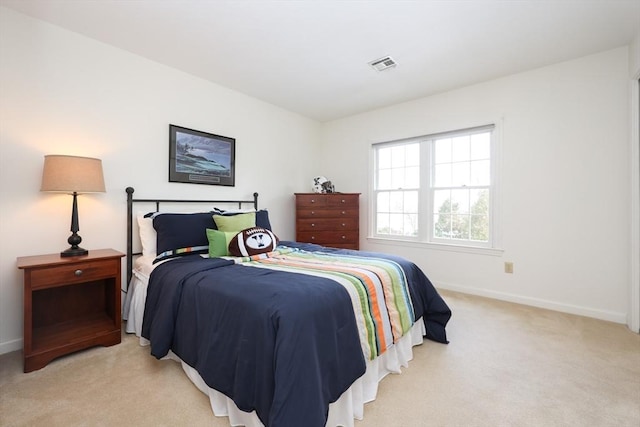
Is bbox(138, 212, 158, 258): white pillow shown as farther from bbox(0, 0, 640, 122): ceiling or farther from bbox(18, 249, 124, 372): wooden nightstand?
bbox(0, 0, 640, 122): ceiling

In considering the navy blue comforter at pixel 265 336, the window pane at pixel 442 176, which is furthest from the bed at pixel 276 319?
the window pane at pixel 442 176

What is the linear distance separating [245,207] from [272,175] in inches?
25.6

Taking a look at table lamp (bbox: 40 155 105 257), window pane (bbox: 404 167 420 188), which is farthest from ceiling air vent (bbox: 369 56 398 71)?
table lamp (bbox: 40 155 105 257)

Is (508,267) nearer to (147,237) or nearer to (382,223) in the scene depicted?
(382,223)

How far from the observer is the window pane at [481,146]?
3347mm

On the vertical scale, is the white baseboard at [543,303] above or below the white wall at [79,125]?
below

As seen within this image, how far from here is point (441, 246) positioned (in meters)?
3.64

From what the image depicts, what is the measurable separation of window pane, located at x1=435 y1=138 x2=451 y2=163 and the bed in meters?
2.08

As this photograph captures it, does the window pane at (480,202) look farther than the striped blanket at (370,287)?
Yes

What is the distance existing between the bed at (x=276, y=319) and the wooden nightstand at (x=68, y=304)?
7.5 inches

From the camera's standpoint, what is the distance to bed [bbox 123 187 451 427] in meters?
1.18

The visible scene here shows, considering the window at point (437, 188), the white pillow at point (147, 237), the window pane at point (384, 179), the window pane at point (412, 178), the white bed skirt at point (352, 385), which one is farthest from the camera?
the window pane at point (384, 179)

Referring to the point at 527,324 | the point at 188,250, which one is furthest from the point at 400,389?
the point at 188,250

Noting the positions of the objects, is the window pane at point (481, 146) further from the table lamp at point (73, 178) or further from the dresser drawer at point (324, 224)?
the table lamp at point (73, 178)
